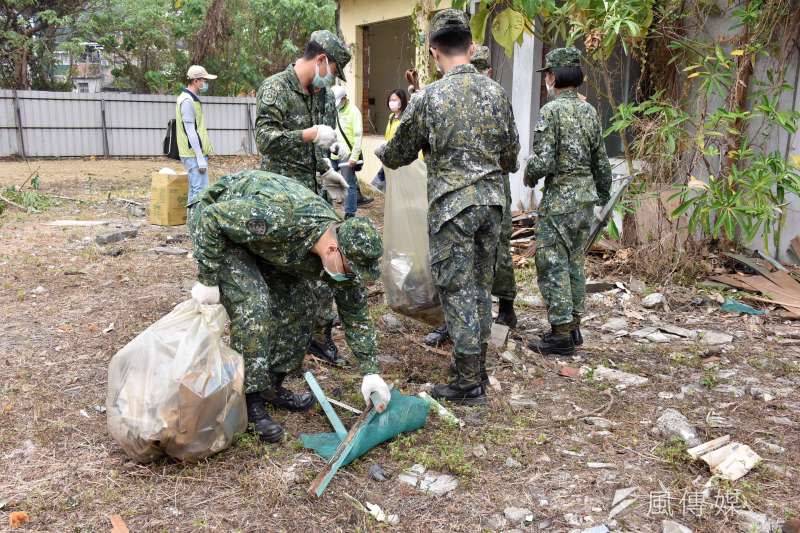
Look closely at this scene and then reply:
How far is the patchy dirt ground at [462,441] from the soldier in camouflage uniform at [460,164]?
0.44 meters

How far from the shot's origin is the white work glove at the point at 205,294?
2.74m

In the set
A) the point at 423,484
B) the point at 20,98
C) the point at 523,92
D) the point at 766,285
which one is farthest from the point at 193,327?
the point at 20,98

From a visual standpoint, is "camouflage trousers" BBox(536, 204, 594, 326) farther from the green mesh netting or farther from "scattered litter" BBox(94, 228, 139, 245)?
"scattered litter" BBox(94, 228, 139, 245)

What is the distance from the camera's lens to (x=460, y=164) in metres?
3.17

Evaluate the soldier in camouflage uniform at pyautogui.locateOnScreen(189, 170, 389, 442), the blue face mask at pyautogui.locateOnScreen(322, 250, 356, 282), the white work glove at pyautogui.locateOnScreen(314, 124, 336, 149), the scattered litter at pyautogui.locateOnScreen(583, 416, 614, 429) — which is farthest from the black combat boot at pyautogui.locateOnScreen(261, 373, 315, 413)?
the scattered litter at pyautogui.locateOnScreen(583, 416, 614, 429)

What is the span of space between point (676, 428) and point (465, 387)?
3.20 ft

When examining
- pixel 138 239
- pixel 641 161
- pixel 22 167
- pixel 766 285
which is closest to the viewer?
pixel 766 285

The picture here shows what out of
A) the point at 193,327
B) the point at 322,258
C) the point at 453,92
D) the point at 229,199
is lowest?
the point at 193,327

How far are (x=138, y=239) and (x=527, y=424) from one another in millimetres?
5335

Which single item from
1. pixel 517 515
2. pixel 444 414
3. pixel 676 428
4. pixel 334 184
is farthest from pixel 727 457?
pixel 334 184

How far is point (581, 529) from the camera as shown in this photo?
7.80 ft

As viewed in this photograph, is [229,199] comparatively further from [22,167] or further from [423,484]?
[22,167]

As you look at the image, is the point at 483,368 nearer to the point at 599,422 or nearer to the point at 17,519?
the point at 599,422

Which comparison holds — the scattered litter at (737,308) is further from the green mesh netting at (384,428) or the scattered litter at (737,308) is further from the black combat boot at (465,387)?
the green mesh netting at (384,428)
